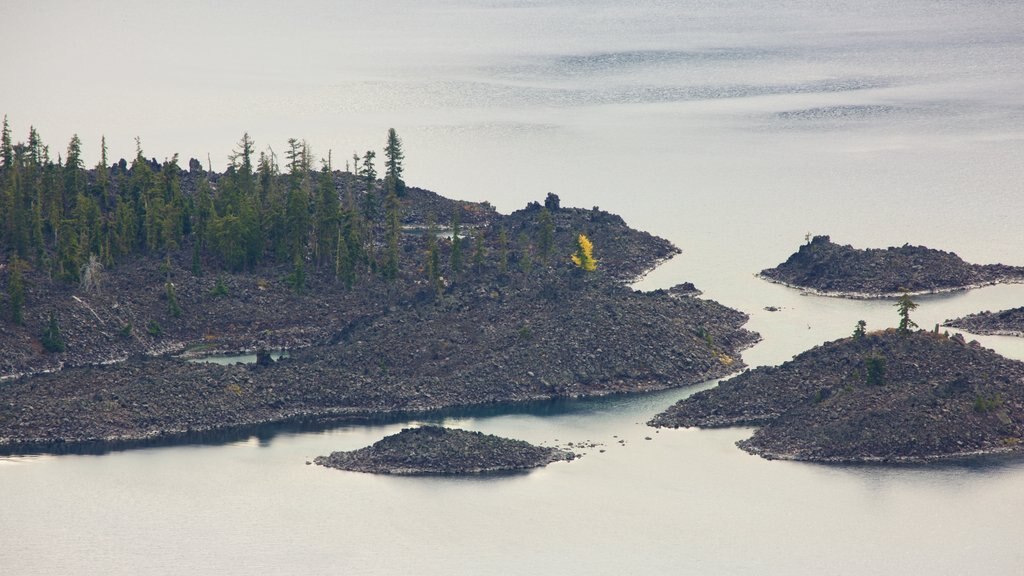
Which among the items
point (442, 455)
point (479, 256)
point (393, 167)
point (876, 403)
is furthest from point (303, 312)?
point (876, 403)

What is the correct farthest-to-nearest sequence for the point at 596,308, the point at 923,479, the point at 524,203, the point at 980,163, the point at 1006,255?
1. the point at 980,163
2. the point at 524,203
3. the point at 1006,255
4. the point at 596,308
5. the point at 923,479

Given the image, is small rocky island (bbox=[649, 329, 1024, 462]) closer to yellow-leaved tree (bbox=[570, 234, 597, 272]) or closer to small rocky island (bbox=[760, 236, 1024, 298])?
small rocky island (bbox=[760, 236, 1024, 298])

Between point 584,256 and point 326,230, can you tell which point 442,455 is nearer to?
point 584,256

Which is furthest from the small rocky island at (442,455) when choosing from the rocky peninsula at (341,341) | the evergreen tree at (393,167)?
the evergreen tree at (393,167)

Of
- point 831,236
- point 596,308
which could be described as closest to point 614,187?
point 831,236

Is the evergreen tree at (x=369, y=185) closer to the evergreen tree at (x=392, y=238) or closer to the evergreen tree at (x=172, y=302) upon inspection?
the evergreen tree at (x=392, y=238)

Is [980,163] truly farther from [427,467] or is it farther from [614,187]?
[427,467]
